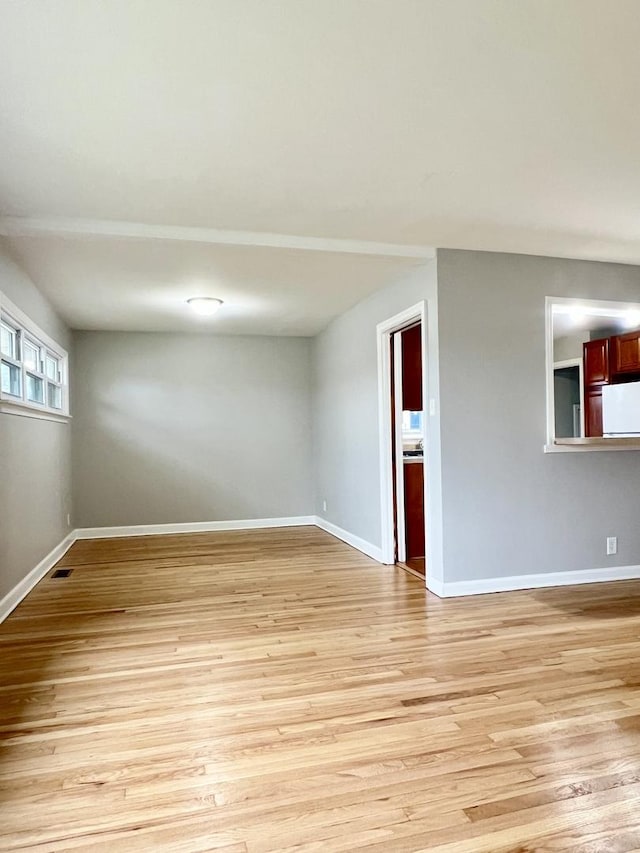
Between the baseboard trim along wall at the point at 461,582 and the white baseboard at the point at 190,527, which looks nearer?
the baseboard trim along wall at the point at 461,582

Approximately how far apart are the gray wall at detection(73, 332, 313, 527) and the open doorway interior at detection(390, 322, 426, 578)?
2.23 m

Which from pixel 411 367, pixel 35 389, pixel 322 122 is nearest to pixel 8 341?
pixel 35 389

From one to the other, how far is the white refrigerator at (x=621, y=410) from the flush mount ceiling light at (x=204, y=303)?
11.8 ft

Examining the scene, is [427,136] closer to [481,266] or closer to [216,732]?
[481,266]

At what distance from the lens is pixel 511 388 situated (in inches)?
166

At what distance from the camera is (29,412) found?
14.3 ft

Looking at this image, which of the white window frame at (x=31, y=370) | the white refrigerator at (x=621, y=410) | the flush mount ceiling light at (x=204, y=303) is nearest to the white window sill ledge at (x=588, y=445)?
the white refrigerator at (x=621, y=410)

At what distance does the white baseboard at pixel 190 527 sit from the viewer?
669 centimetres

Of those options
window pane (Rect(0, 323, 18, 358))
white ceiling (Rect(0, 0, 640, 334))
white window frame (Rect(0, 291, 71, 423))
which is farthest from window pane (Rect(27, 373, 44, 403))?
white ceiling (Rect(0, 0, 640, 334))

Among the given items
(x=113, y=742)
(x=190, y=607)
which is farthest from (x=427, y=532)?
(x=113, y=742)

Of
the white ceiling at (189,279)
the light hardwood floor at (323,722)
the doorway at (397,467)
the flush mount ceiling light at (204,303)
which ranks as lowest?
the light hardwood floor at (323,722)

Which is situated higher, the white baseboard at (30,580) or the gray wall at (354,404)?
the gray wall at (354,404)

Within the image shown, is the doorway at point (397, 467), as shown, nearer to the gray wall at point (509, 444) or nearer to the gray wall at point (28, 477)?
the gray wall at point (509, 444)

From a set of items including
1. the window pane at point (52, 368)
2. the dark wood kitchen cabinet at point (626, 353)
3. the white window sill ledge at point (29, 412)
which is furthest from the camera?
the window pane at point (52, 368)
